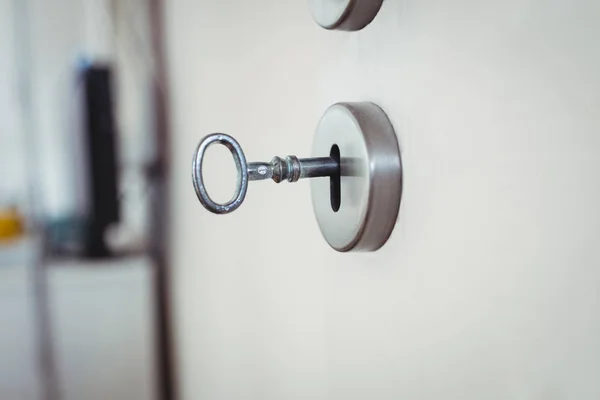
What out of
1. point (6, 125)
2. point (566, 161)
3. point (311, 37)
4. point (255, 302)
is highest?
point (6, 125)

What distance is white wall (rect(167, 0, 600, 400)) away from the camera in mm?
180

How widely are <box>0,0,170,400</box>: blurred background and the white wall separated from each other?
998 millimetres

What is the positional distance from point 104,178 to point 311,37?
1.20m

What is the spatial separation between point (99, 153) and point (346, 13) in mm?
1289

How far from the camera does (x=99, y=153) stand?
56.5 inches

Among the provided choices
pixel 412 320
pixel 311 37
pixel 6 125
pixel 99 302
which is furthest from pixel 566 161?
pixel 6 125

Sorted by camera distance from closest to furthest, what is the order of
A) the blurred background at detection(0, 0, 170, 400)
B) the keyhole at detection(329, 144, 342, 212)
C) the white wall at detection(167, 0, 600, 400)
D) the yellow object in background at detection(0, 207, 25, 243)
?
the white wall at detection(167, 0, 600, 400) → the keyhole at detection(329, 144, 342, 212) → the blurred background at detection(0, 0, 170, 400) → the yellow object in background at detection(0, 207, 25, 243)

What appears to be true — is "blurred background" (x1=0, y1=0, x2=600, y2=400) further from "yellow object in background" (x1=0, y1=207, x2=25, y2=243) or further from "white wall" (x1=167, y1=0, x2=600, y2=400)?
"yellow object in background" (x1=0, y1=207, x2=25, y2=243)

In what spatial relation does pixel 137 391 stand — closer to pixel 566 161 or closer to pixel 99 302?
pixel 99 302

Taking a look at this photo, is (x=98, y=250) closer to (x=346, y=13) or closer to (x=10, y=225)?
(x=10, y=225)

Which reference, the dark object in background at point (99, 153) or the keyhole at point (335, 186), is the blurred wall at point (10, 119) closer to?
the dark object in background at point (99, 153)

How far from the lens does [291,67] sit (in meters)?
0.42

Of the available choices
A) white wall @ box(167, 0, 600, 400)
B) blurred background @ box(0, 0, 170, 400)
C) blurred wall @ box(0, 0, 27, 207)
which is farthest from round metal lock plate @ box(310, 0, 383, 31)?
blurred wall @ box(0, 0, 27, 207)

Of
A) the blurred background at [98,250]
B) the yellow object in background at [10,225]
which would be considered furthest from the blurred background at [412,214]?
the yellow object in background at [10,225]
